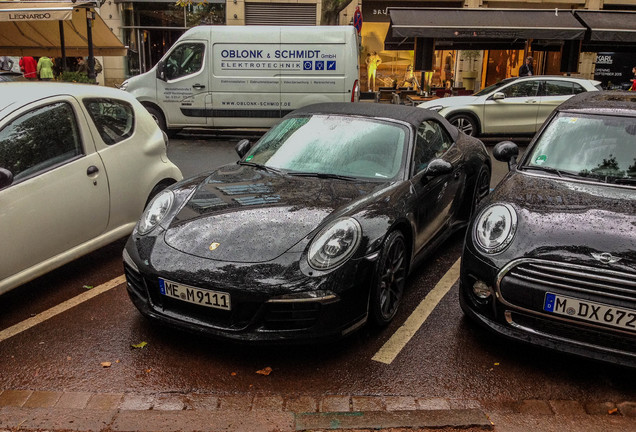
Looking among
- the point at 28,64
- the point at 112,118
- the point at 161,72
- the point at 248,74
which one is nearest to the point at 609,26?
the point at 248,74

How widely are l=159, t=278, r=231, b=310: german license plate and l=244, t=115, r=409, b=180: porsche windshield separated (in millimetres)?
1443

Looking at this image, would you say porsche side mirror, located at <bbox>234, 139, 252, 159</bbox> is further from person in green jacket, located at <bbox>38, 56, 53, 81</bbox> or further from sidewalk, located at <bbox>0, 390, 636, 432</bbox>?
person in green jacket, located at <bbox>38, 56, 53, 81</bbox>

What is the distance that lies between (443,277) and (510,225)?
1.41 m

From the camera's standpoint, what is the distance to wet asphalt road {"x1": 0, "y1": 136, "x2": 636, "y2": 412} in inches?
136

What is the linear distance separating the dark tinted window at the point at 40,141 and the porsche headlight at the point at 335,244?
85.7 inches

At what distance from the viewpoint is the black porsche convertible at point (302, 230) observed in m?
3.50

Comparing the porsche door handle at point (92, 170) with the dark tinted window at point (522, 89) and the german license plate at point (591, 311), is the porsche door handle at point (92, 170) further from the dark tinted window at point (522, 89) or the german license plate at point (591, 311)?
the dark tinted window at point (522, 89)

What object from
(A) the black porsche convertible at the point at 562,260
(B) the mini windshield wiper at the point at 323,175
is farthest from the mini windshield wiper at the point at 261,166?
(A) the black porsche convertible at the point at 562,260

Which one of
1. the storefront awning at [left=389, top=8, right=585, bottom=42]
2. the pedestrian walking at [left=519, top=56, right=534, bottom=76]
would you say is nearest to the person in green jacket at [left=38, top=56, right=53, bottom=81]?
the storefront awning at [left=389, top=8, right=585, bottom=42]

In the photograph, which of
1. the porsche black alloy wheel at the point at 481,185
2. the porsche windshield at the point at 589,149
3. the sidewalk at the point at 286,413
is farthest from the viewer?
the porsche black alloy wheel at the point at 481,185

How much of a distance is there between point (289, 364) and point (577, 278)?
174 centimetres

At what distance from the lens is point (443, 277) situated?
16.8 ft

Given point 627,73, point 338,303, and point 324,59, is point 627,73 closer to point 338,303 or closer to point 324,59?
point 324,59

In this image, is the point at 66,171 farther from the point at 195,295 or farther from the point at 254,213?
the point at 195,295
